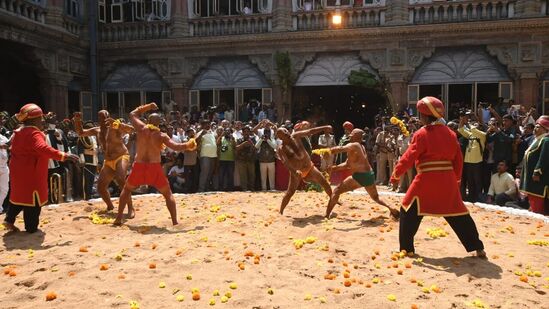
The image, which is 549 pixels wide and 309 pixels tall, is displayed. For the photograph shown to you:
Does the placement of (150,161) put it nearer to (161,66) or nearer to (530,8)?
(161,66)

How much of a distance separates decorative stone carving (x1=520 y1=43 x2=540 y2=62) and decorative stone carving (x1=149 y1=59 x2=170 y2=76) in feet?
46.1

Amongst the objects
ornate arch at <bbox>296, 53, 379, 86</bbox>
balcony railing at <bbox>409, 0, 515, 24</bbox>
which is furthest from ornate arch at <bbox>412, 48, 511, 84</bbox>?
ornate arch at <bbox>296, 53, 379, 86</bbox>

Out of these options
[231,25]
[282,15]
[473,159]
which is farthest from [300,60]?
[473,159]

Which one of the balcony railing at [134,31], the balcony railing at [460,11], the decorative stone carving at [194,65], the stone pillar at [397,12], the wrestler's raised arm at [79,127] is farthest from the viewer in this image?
the balcony railing at [134,31]

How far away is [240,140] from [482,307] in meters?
10.3

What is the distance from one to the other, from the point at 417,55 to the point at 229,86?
7.79 meters

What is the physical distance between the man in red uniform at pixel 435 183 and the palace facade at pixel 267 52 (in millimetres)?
12952

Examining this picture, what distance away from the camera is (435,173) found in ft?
21.5

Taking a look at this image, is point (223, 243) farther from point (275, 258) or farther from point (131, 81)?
point (131, 81)

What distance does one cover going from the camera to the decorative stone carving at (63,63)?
20.3m

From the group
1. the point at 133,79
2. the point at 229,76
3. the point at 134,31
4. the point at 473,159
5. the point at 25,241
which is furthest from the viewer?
the point at 133,79

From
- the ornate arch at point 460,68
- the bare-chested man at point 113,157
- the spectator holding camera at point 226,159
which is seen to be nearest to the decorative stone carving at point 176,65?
the spectator holding camera at point 226,159

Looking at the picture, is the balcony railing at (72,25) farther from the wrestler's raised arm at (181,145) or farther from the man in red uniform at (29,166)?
the wrestler's raised arm at (181,145)

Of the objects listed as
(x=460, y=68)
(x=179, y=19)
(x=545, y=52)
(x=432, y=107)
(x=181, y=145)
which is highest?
(x=179, y=19)
